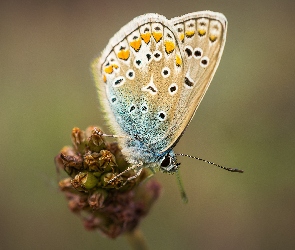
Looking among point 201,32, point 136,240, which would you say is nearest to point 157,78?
point 201,32

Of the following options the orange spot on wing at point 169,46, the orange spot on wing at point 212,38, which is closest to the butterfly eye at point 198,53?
the orange spot on wing at point 212,38

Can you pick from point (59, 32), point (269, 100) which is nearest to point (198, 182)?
point (269, 100)

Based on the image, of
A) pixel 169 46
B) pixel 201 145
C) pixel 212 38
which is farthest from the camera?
pixel 201 145

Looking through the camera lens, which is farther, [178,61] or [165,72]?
[165,72]

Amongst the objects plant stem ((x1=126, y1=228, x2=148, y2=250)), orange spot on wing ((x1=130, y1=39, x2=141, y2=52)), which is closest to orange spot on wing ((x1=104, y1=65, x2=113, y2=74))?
orange spot on wing ((x1=130, y1=39, x2=141, y2=52))

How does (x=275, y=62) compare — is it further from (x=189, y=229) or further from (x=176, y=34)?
(x=176, y=34)

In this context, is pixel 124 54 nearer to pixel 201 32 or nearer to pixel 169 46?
pixel 169 46

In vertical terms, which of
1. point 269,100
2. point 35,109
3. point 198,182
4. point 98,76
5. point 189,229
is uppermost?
point 98,76
